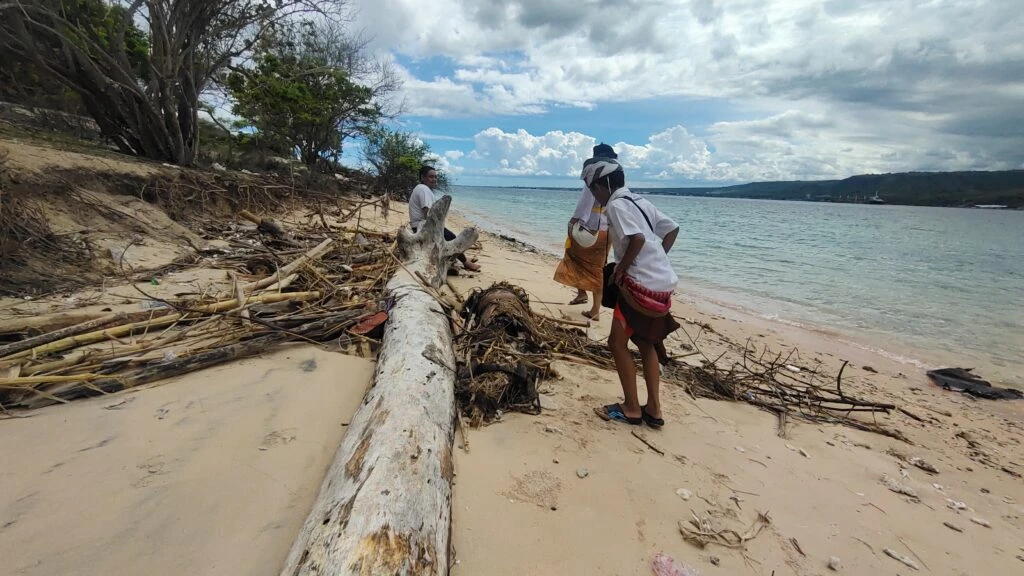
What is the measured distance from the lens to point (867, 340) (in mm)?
6836

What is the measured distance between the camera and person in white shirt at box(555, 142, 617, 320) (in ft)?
17.3

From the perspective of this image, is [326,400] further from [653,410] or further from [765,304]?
[765,304]

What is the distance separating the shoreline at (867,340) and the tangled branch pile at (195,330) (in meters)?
6.23

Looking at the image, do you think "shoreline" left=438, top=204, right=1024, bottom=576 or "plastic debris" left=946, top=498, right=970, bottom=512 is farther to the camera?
"plastic debris" left=946, top=498, right=970, bottom=512

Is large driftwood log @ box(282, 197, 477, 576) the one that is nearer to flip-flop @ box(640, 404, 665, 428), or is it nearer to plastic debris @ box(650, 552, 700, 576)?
plastic debris @ box(650, 552, 700, 576)

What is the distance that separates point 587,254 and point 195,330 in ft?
13.4

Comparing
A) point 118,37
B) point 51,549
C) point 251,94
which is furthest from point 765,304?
point 251,94

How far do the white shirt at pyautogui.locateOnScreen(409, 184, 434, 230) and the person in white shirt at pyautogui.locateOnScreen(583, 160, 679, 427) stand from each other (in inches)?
148

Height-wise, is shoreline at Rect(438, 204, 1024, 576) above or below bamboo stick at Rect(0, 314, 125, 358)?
below

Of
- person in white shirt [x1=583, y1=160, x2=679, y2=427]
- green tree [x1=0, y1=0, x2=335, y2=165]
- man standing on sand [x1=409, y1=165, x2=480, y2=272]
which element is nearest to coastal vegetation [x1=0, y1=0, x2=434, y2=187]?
green tree [x1=0, y1=0, x2=335, y2=165]

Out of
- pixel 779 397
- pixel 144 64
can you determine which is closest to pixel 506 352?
pixel 779 397

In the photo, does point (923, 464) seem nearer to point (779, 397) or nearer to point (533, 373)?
point (779, 397)

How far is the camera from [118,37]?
8.20m

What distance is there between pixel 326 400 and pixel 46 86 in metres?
15.7
